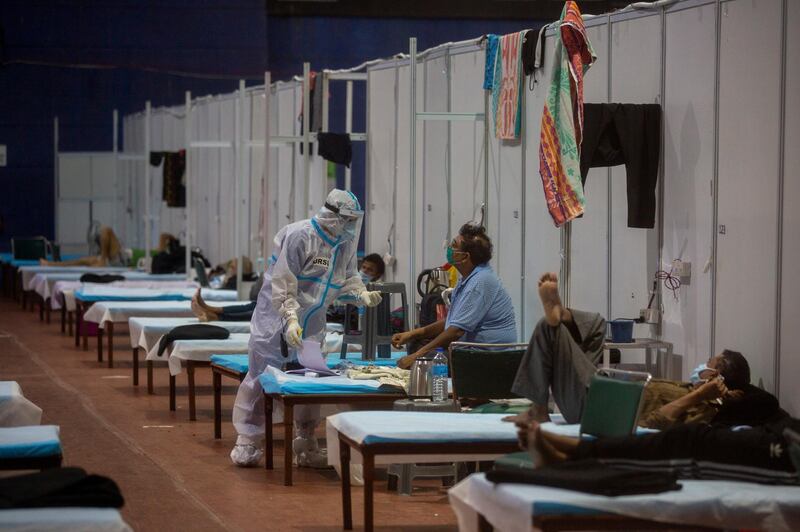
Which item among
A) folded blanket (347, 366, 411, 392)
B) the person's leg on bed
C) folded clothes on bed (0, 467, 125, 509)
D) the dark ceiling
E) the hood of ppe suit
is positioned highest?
the dark ceiling

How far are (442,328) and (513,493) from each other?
330cm

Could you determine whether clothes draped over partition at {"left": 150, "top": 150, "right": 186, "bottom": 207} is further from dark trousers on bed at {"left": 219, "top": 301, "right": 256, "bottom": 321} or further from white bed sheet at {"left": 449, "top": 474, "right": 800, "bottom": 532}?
white bed sheet at {"left": 449, "top": 474, "right": 800, "bottom": 532}

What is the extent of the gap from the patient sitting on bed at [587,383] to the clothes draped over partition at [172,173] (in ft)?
36.6

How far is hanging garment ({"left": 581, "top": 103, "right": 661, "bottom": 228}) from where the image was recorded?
24.9ft

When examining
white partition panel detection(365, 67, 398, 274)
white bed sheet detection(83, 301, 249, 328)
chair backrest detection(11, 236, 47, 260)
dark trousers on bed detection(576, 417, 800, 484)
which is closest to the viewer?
dark trousers on bed detection(576, 417, 800, 484)

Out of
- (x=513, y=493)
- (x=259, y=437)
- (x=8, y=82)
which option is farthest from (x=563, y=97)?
(x=8, y=82)

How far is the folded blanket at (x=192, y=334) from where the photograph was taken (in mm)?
9039

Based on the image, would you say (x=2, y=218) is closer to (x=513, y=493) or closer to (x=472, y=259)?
(x=472, y=259)

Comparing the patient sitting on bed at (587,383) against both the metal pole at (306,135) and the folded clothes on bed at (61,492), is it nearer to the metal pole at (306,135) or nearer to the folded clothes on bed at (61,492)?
the folded clothes on bed at (61,492)

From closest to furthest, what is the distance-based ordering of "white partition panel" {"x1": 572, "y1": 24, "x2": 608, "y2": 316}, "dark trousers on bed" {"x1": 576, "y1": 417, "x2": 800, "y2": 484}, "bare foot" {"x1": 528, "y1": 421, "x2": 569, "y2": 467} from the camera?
"bare foot" {"x1": 528, "y1": 421, "x2": 569, "y2": 467} < "dark trousers on bed" {"x1": 576, "y1": 417, "x2": 800, "y2": 484} < "white partition panel" {"x1": 572, "y1": 24, "x2": 608, "y2": 316}

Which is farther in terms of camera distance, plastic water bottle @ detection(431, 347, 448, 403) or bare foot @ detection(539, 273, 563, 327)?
plastic water bottle @ detection(431, 347, 448, 403)

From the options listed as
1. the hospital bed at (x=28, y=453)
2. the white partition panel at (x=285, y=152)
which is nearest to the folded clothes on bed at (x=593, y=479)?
the hospital bed at (x=28, y=453)

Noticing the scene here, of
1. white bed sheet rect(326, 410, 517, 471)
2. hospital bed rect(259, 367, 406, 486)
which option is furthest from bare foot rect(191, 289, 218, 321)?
white bed sheet rect(326, 410, 517, 471)

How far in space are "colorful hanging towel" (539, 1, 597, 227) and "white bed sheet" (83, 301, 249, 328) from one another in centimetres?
471
